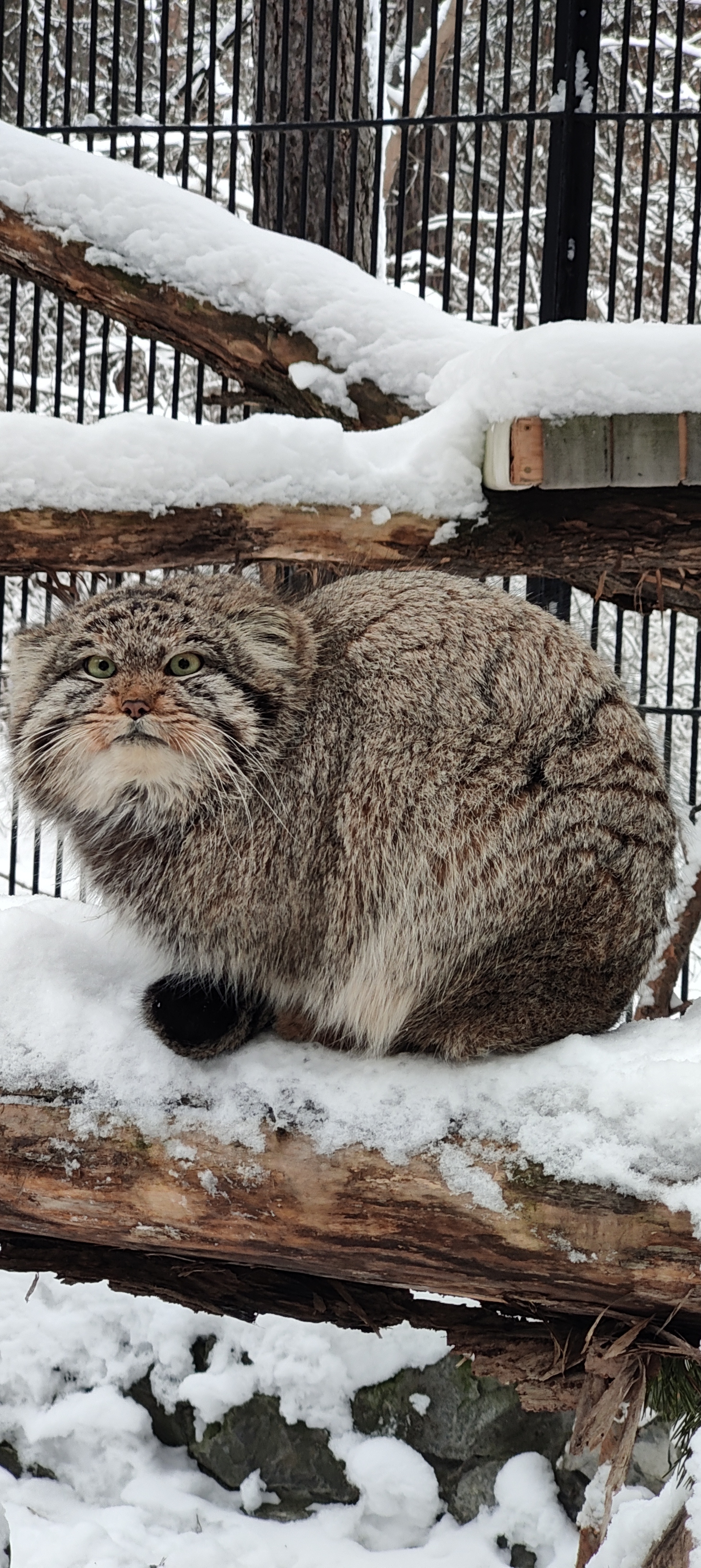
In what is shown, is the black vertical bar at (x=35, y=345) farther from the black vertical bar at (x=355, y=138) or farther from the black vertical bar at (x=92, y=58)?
the black vertical bar at (x=355, y=138)

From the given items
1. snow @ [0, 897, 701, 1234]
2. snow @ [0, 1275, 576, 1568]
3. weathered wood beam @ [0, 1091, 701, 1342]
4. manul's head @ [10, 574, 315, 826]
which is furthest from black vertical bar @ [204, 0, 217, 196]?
snow @ [0, 1275, 576, 1568]

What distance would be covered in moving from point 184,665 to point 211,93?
485 cm

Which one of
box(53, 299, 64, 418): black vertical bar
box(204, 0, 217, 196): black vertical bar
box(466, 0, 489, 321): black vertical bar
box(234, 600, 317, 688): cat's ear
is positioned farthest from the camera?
box(53, 299, 64, 418): black vertical bar

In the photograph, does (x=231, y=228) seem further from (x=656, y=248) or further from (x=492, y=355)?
(x=656, y=248)

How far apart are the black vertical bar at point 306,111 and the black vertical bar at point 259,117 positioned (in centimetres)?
18

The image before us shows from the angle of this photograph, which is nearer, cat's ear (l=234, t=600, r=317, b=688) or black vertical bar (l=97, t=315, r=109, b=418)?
cat's ear (l=234, t=600, r=317, b=688)

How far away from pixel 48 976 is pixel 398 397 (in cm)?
229

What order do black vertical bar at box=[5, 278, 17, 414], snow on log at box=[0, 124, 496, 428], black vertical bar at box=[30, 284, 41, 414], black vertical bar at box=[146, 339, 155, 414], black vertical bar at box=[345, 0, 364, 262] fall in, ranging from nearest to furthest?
snow on log at box=[0, 124, 496, 428]
black vertical bar at box=[345, 0, 364, 262]
black vertical bar at box=[146, 339, 155, 414]
black vertical bar at box=[5, 278, 17, 414]
black vertical bar at box=[30, 284, 41, 414]

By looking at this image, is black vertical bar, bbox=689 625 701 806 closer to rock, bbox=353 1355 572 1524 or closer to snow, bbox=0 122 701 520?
snow, bbox=0 122 701 520

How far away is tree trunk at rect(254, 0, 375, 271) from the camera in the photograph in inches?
216

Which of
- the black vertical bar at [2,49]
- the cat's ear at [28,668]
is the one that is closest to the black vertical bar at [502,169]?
the black vertical bar at [2,49]

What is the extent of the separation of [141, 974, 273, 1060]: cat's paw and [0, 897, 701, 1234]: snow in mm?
30

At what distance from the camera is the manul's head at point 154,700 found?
264 centimetres

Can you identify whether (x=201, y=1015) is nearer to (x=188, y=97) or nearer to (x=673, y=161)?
(x=673, y=161)
